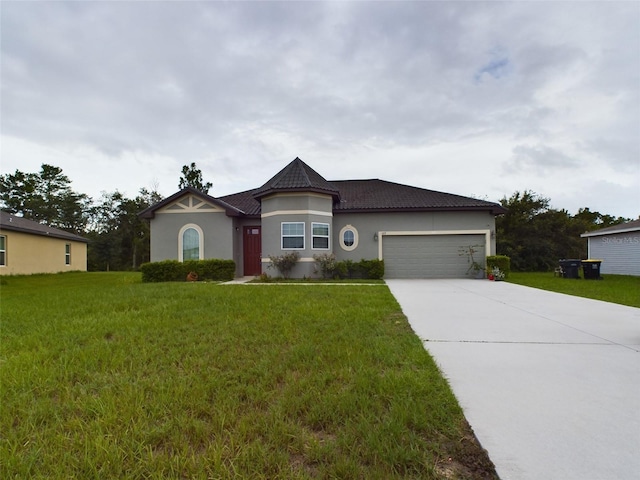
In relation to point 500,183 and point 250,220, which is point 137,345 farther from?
point 500,183

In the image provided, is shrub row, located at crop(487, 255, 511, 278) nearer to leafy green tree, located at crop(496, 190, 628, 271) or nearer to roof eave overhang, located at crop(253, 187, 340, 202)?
roof eave overhang, located at crop(253, 187, 340, 202)

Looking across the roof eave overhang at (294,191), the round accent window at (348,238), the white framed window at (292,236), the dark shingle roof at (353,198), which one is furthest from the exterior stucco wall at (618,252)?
the white framed window at (292,236)

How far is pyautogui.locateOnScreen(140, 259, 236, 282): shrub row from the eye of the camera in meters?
13.0

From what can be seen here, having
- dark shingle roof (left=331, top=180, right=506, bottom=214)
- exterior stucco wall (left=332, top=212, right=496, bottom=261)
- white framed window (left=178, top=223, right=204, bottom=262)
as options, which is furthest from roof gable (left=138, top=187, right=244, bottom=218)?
dark shingle roof (left=331, top=180, right=506, bottom=214)

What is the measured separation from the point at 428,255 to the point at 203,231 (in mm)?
10359

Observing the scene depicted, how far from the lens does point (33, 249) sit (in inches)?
751

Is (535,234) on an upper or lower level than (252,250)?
upper

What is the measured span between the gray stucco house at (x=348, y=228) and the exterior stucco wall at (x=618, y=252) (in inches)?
350

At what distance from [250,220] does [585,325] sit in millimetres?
13121

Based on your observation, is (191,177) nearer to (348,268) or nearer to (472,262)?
(348,268)

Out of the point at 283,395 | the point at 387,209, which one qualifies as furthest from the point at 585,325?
the point at 387,209

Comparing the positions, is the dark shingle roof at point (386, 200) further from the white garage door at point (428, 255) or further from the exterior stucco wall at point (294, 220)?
the white garage door at point (428, 255)

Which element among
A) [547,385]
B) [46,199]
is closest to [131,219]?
[46,199]

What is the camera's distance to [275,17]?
9.45 metres
